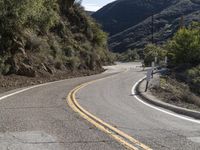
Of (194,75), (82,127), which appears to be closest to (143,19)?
(194,75)

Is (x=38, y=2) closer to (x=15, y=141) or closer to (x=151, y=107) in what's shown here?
(x=151, y=107)

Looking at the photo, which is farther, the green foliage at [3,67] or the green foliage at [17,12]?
the green foliage at [3,67]

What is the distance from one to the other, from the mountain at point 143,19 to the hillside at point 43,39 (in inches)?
3491

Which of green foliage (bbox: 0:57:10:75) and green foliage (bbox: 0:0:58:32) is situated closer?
green foliage (bbox: 0:0:58:32)

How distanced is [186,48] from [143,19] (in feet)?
439

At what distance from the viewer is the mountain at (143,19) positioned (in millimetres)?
146250

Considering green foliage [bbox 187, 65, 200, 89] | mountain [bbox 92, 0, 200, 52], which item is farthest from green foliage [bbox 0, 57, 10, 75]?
mountain [bbox 92, 0, 200, 52]

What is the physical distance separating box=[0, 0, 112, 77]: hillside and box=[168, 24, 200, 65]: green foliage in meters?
8.72

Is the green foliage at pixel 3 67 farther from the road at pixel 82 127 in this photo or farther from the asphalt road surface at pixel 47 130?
the asphalt road surface at pixel 47 130

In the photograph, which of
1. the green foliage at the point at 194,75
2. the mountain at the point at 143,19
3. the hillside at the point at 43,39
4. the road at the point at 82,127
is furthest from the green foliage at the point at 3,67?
the mountain at the point at 143,19

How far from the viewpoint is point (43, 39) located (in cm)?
3456

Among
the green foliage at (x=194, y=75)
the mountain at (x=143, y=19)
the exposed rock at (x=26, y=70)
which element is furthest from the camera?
the mountain at (x=143, y=19)

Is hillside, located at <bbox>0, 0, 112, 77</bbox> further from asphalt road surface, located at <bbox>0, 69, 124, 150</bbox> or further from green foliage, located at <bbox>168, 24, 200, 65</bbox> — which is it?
asphalt road surface, located at <bbox>0, 69, 124, 150</bbox>

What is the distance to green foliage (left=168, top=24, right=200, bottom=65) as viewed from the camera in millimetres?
47031
